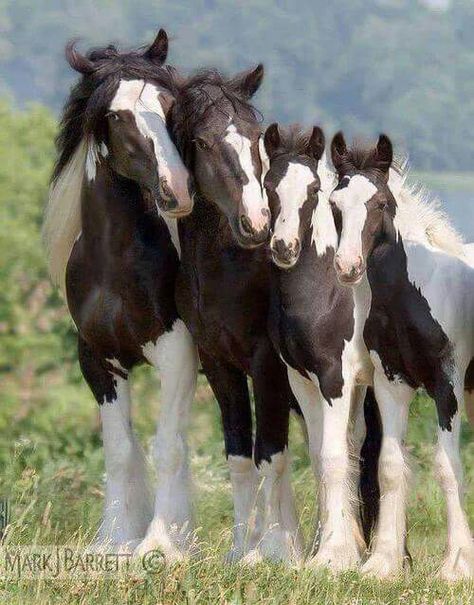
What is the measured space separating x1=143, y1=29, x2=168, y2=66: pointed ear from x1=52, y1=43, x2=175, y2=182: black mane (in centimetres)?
6

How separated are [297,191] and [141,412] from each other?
9910 millimetres

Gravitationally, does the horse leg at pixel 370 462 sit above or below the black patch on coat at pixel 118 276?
below

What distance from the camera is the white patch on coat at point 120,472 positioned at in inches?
297

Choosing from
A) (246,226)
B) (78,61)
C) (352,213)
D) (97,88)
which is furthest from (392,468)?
(78,61)

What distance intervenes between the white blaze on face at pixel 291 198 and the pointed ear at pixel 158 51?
4.23ft

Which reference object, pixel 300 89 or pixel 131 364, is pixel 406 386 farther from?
pixel 300 89

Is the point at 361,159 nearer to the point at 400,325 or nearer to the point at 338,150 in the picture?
the point at 338,150

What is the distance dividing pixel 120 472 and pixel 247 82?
237cm

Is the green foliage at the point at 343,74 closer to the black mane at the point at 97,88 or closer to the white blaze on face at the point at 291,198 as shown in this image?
the black mane at the point at 97,88

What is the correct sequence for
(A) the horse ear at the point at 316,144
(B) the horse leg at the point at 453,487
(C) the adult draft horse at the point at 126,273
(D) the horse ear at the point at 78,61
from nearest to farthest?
(B) the horse leg at the point at 453,487 < (A) the horse ear at the point at 316,144 < (C) the adult draft horse at the point at 126,273 < (D) the horse ear at the point at 78,61

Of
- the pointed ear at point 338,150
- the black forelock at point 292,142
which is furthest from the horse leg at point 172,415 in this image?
the pointed ear at point 338,150

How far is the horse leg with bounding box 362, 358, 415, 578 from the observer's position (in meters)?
6.78

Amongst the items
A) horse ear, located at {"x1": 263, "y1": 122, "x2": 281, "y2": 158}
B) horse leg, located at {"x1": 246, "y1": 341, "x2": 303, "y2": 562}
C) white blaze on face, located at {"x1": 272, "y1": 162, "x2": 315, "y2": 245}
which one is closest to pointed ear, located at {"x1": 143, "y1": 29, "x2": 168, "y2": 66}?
horse ear, located at {"x1": 263, "y1": 122, "x2": 281, "y2": 158}

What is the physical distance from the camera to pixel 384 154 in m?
6.88
